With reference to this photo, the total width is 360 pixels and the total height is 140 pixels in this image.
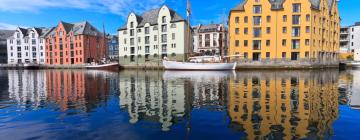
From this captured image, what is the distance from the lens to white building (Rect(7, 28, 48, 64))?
11606 centimetres

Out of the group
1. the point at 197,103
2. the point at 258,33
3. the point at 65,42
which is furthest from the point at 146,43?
the point at 197,103

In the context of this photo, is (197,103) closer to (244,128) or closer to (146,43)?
(244,128)

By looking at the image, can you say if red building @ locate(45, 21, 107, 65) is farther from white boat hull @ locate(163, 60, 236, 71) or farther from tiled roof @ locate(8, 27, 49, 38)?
white boat hull @ locate(163, 60, 236, 71)

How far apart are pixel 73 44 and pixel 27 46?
32.7 m

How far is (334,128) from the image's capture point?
960 centimetres

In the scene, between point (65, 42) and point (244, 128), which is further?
point (65, 42)

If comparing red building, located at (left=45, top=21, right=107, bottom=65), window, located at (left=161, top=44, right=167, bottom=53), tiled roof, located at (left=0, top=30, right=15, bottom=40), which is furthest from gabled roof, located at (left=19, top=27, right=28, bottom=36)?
window, located at (left=161, top=44, right=167, bottom=53)

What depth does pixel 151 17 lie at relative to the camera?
86500mm

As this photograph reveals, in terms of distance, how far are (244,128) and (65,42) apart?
11172cm

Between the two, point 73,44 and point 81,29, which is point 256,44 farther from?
point 73,44

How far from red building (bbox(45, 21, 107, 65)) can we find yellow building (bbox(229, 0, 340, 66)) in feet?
191

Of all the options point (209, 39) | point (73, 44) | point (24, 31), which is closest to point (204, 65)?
point (209, 39)

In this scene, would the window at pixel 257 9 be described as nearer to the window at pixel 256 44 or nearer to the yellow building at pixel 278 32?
the yellow building at pixel 278 32

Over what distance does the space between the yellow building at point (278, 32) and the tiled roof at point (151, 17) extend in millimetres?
20276
